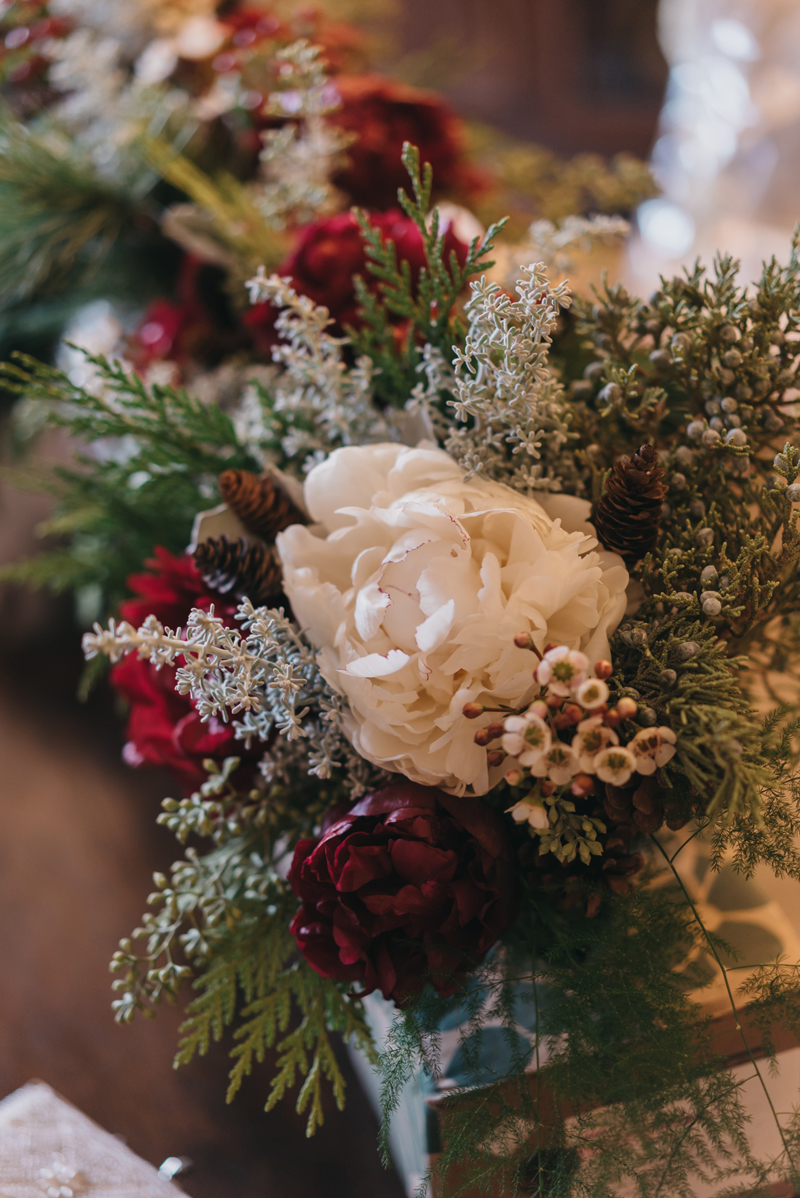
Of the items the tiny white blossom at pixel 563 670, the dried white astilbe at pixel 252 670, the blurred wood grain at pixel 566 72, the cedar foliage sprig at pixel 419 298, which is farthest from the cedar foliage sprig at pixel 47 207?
the blurred wood grain at pixel 566 72

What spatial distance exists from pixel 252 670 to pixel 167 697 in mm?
109

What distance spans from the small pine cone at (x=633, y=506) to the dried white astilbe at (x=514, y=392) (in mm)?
35

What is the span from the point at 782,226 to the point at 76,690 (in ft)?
2.38


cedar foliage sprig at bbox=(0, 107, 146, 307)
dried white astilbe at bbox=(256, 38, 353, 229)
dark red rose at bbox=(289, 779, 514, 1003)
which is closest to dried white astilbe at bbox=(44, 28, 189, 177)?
cedar foliage sprig at bbox=(0, 107, 146, 307)

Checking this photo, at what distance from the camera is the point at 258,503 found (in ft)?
1.37

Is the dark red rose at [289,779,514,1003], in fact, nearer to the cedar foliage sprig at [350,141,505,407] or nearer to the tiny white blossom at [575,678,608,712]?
the tiny white blossom at [575,678,608,712]

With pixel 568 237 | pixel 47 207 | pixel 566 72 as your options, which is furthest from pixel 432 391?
pixel 566 72

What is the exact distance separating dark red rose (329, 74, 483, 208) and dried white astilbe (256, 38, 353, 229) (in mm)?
16

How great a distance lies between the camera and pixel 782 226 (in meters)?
0.65

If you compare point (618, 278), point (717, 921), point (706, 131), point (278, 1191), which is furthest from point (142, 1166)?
point (706, 131)

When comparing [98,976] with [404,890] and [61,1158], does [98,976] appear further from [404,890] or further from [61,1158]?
[404,890]

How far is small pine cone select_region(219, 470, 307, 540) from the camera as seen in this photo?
408mm

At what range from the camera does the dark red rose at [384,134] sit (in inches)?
25.3

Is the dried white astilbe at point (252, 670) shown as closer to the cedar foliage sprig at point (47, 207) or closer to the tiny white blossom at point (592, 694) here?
the tiny white blossom at point (592, 694)
